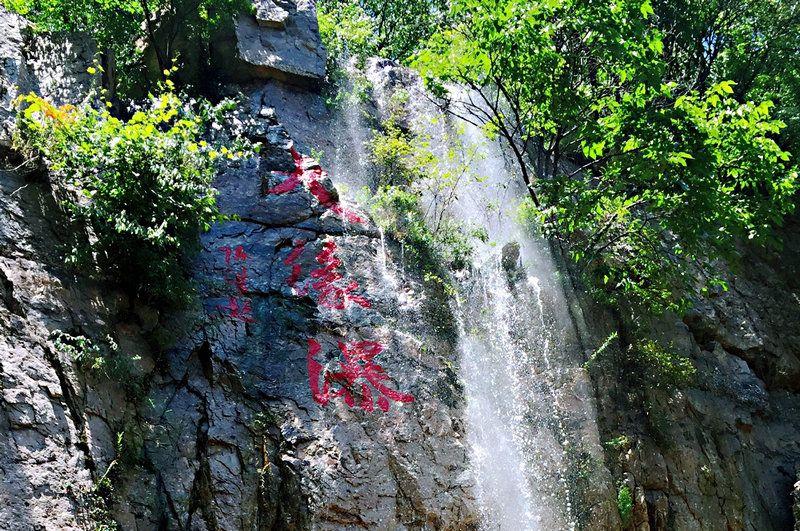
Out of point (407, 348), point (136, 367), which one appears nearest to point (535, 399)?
point (407, 348)

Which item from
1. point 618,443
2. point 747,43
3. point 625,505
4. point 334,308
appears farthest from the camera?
point 747,43

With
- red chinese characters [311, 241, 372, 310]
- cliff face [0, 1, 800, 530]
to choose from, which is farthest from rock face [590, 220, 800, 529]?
red chinese characters [311, 241, 372, 310]

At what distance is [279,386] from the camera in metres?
6.23

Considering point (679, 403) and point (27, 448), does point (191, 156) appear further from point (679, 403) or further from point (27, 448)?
point (679, 403)

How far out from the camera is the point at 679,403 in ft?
28.1

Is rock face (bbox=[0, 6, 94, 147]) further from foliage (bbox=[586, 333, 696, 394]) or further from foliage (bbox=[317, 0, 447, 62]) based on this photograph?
foliage (bbox=[586, 333, 696, 394])

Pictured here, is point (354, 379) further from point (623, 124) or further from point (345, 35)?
point (345, 35)

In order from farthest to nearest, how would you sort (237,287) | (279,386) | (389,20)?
(389,20) → (237,287) → (279,386)

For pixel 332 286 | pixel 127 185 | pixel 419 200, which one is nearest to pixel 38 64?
pixel 127 185

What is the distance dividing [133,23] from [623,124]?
20.6ft

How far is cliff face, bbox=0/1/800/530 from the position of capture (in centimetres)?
495

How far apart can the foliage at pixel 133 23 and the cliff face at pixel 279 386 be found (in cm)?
30

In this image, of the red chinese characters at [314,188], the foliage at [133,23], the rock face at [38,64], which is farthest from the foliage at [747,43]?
the rock face at [38,64]

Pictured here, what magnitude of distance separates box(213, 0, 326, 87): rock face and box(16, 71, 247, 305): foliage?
3223mm
